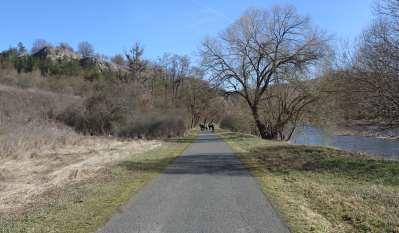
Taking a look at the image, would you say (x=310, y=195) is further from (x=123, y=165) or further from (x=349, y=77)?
(x=349, y=77)

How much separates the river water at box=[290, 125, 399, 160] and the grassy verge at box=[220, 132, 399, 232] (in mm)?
19761

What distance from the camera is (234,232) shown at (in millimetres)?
8203

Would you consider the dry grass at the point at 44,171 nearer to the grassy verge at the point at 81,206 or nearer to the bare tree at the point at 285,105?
the grassy verge at the point at 81,206

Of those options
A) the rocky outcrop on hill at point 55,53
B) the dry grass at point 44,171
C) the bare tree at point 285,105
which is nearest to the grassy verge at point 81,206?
the dry grass at point 44,171

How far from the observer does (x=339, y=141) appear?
50969 mm

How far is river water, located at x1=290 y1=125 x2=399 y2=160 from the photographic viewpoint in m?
40.4

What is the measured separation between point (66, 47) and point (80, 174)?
581 feet

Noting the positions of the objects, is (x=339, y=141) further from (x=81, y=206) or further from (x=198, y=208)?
(x=81, y=206)

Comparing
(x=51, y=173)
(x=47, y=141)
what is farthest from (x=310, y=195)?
(x=47, y=141)

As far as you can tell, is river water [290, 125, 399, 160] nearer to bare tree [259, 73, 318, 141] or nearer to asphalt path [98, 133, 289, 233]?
bare tree [259, 73, 318, 141]

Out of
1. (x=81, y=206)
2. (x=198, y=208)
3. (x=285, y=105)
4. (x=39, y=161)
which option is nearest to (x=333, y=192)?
(x=198, y=208)

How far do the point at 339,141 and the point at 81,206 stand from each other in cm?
4378

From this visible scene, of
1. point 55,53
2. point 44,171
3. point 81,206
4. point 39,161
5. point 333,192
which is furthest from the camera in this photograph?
point 55,53

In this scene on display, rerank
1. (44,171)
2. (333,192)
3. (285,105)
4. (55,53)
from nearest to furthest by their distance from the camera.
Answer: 1. (333,192)
2. (44,171)
3. (285,105)
4. (55,53)
